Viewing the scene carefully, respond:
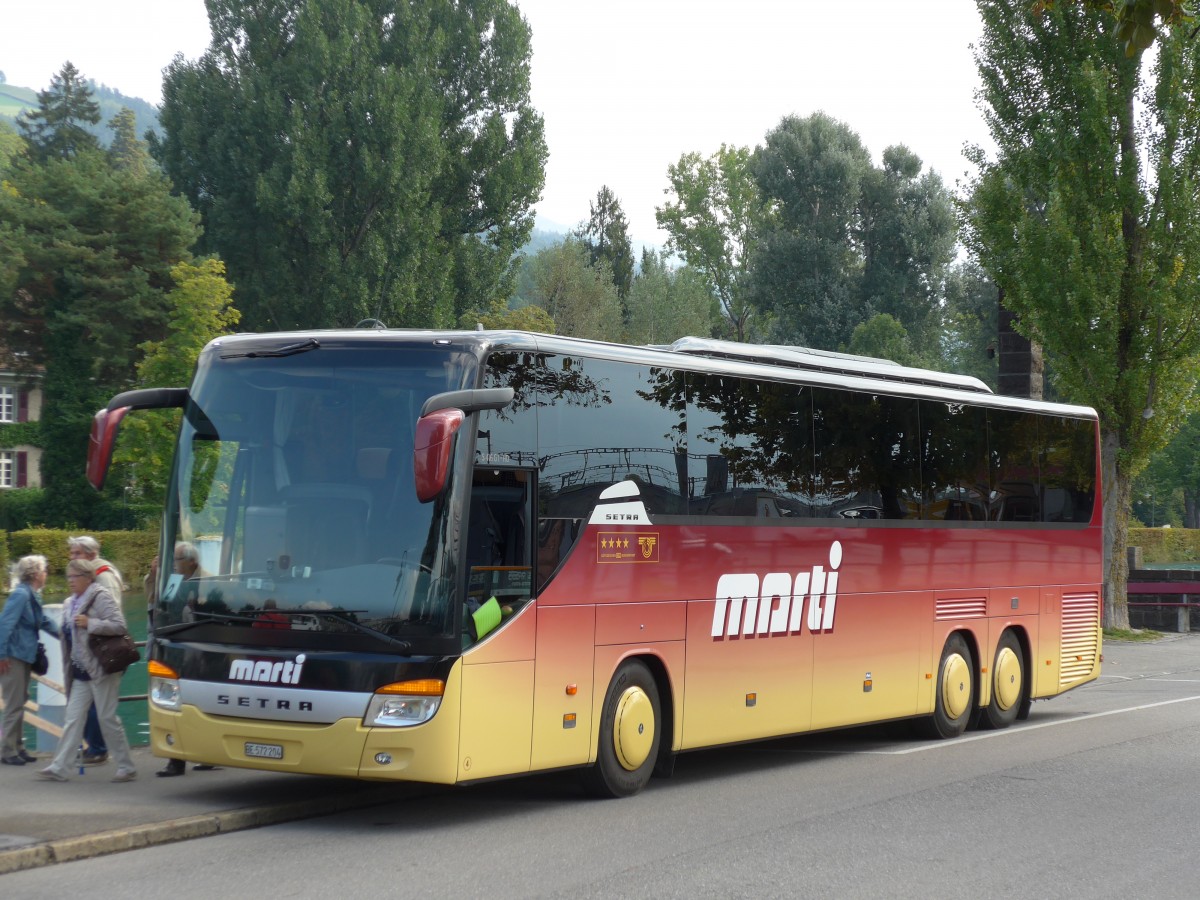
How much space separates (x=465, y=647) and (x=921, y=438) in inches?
284

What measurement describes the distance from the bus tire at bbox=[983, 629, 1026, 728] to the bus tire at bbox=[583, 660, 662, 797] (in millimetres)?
6485

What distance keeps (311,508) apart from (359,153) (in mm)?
49704

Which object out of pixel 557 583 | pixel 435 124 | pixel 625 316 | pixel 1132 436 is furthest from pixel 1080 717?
pixel 625 316

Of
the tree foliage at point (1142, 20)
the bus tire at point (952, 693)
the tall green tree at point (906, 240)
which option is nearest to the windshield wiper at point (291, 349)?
the tree foliage at point (1142, 20)

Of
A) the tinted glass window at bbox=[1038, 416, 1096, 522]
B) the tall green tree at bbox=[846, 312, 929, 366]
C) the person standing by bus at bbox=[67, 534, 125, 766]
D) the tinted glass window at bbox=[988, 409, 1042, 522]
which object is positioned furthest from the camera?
the tall green tree at bbox=[846, 312, 929, 366]

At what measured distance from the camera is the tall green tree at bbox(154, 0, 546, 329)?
57.7 m

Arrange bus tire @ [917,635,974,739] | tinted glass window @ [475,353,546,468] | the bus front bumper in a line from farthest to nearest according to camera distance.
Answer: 1. bus tire @ [917,635,974,739]
2. tinted glass window @ [475,353,546,468]
3. the bus front bumper

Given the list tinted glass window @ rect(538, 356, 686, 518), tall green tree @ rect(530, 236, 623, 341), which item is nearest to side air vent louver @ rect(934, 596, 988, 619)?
tinted glass window @ rect(538, 356, 686, 518)

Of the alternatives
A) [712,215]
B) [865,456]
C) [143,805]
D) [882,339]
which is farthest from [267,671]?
[712,215]

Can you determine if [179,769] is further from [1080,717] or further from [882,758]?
[1080,717]

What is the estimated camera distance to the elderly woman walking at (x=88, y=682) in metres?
11.1

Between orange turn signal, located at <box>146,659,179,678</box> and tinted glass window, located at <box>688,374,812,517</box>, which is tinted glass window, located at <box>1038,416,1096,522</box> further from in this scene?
orange turn signal, located at <box>146,659,179,678</box>

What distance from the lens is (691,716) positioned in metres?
12.2

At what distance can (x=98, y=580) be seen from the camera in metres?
11.4
